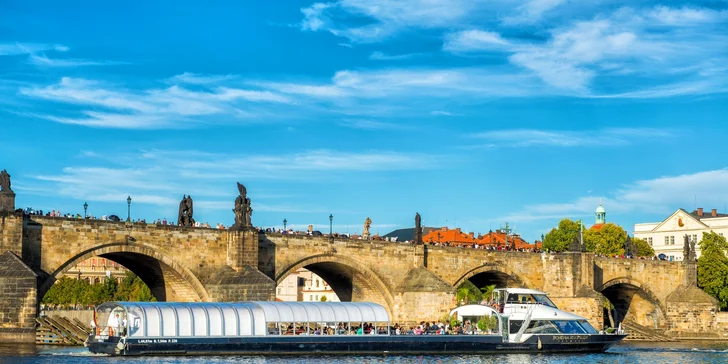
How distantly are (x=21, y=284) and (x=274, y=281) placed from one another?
14571 millimetres

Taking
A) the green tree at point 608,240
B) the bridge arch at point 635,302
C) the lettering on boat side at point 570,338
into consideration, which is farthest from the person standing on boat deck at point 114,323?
the green tree at point 608,240

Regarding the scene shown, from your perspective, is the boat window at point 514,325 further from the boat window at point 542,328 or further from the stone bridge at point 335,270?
the stone bridge at point 335,270

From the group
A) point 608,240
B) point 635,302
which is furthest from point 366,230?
point 608,240

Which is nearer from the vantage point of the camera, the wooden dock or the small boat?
the small boat

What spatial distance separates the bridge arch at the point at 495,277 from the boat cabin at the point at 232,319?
23568mm

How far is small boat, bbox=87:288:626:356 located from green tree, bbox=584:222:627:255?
49942 mm

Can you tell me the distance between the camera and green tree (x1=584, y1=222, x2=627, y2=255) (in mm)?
107938

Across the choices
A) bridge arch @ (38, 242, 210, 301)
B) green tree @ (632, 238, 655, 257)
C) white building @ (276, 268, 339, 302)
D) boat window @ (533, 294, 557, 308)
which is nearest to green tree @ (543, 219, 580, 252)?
green tree @ (632, 238, 655, 257)

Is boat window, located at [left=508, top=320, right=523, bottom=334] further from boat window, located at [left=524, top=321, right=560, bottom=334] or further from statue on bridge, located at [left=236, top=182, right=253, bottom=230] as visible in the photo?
statue on bridge, located at [left=236, top=182, right=253, bottom=230]

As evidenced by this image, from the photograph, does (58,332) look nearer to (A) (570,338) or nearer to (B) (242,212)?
(B) (242,212)

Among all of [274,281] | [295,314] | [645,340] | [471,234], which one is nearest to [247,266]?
[274,281]

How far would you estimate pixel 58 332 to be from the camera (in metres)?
53.2

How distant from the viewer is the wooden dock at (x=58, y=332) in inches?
2048

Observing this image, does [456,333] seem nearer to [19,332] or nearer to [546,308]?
[546,308]
